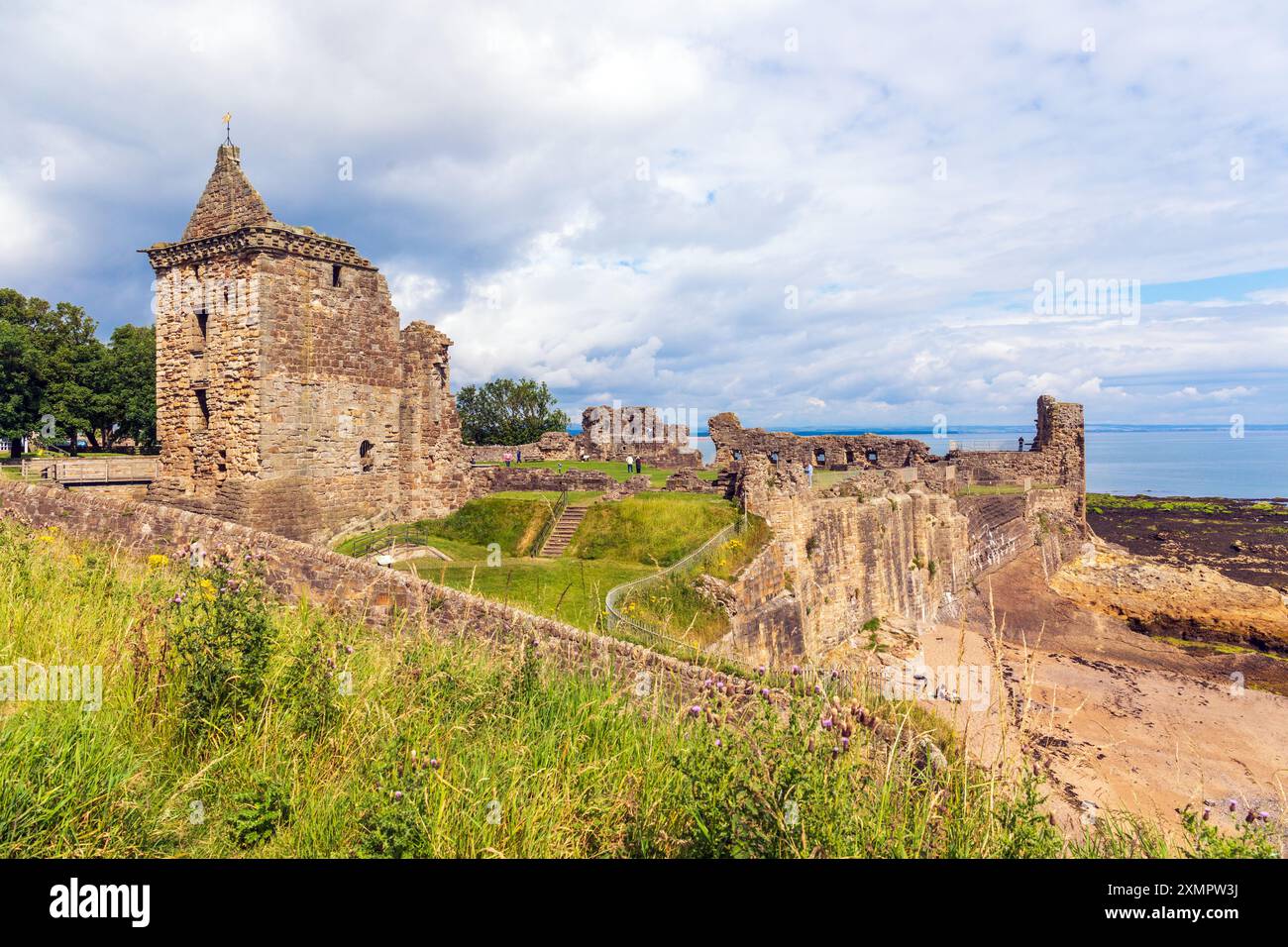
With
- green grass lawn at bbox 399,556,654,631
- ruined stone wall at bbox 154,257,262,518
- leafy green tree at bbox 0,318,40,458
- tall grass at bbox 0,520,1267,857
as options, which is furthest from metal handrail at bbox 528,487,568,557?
leafy green tree at bbox 0,318,40,458

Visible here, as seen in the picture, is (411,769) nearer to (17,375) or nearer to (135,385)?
(17,375)

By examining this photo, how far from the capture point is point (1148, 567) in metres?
42.8

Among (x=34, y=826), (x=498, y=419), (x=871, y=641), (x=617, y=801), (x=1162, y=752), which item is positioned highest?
(x=498, y=419)

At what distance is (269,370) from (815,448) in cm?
2767

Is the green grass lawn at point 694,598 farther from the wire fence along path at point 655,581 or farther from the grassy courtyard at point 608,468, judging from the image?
the grassy courtyard at point 608,468

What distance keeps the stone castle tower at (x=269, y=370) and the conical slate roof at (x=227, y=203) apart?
41 millimetres

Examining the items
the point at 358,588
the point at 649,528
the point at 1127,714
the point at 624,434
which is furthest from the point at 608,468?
Answer: the point at 358,588

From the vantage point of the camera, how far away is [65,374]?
151ft

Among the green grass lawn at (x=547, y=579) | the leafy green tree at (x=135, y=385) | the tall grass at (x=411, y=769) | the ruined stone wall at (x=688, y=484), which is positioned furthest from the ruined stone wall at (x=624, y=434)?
the tall grass at (x=411, y=769)

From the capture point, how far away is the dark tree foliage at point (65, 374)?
43094 millimetres

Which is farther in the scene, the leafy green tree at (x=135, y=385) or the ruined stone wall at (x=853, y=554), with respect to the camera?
the leafy green tree at (x=135, y=385)

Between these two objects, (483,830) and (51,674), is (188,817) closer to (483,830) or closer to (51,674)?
(483,830)
